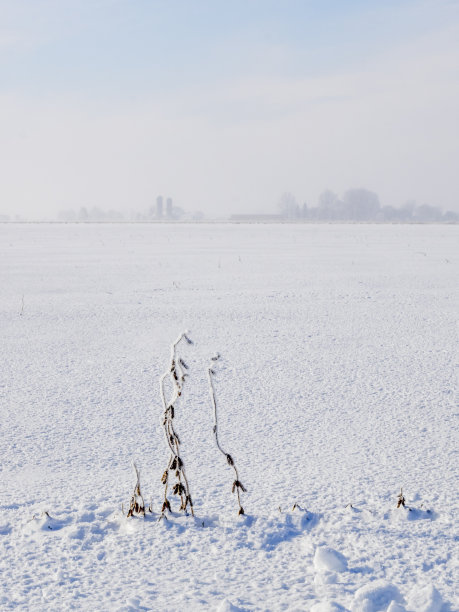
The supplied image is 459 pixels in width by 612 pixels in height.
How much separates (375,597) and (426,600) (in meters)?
0.15

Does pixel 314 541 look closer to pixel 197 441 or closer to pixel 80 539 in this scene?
pixel 80 539

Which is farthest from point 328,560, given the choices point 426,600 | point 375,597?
point 426,600

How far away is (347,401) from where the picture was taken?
12.0ft

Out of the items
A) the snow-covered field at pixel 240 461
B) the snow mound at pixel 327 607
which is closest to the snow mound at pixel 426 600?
the snow-covered field at pixel 240 461

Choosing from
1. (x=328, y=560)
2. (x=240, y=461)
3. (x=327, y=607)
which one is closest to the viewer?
(x=327, y=607)

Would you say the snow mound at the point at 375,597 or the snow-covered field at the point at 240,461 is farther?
the snow-covered field at the point at 240,461

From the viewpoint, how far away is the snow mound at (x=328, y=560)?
1834mm

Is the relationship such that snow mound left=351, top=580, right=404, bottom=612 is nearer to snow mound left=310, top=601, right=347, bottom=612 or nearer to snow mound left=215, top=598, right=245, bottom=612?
snow mound left=310, top=601, right=347, bottom=612

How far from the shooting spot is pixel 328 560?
185 cm

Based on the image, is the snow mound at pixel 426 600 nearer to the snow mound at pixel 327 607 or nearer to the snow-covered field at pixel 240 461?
the snow-covered field at pixel 240 461

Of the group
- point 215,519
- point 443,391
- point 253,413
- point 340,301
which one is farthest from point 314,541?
point 340,301

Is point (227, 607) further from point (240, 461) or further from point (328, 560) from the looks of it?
point (240, 461)

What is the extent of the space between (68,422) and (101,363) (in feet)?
4.33

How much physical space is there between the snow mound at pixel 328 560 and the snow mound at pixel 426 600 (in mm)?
249
